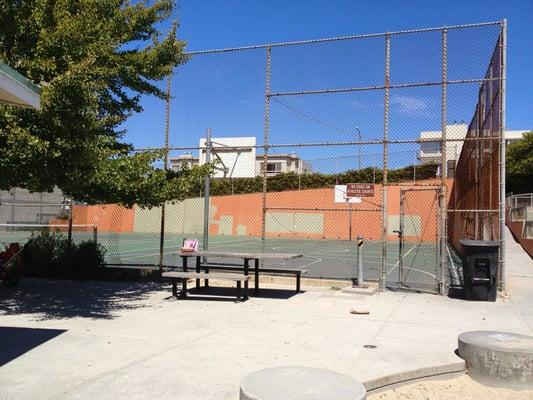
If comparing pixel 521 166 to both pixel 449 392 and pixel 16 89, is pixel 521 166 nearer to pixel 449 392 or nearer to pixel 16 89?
pixel 449 392

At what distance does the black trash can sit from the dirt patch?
5.39 metres

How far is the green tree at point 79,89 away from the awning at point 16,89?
1255mm

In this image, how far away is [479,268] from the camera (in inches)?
434

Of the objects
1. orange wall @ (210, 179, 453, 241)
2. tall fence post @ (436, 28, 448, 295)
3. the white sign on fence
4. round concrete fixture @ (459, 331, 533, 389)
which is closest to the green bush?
the white sign on fence

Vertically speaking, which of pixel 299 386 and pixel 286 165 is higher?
pixel 286 165

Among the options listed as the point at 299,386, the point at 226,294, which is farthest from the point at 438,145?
the point at 299,386

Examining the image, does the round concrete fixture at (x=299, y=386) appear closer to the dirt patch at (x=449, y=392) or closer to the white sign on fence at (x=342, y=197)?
the dirt patch at (x=449, y=392)

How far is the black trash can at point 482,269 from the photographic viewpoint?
1093 cm

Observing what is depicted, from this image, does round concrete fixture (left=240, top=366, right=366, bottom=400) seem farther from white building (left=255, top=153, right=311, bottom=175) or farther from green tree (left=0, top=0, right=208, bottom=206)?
white building (left=255, top=153, right=311, bottom=175)

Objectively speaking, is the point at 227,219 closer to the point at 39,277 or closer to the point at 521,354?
the point at 39,277

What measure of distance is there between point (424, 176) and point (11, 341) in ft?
101

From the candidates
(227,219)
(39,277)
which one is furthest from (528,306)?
(227,219)

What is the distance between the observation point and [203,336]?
25.0 feet

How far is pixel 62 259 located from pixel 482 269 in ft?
32.6
